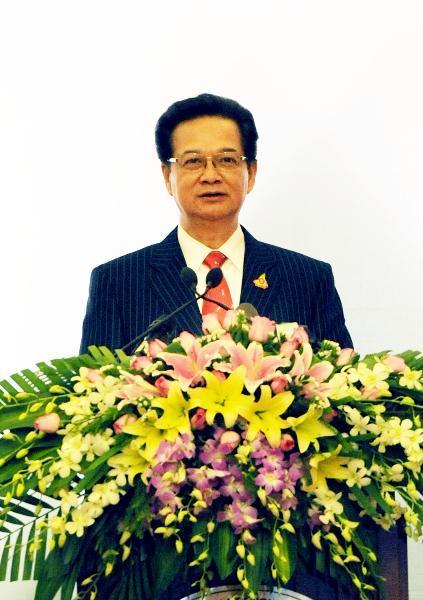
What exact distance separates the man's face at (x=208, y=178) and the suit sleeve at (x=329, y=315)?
0.80 feet

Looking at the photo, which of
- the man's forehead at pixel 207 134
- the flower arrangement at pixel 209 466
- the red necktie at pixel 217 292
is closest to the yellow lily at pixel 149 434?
the flower arrangement at pixel 209 466

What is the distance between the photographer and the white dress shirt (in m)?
1.97

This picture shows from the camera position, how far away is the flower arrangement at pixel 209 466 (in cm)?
94

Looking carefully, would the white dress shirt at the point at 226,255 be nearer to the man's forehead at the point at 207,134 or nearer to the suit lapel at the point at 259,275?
the suit lapel at the point at 259,275

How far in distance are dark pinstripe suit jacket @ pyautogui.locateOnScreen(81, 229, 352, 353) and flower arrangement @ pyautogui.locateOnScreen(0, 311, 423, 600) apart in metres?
0.83

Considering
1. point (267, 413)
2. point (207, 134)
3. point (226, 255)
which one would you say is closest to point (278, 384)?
point (267, 413)

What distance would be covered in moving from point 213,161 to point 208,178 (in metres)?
0.05

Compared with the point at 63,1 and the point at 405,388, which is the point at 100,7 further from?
the point at 405,388

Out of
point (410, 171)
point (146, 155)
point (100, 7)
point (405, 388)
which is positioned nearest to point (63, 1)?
point (100, 7)

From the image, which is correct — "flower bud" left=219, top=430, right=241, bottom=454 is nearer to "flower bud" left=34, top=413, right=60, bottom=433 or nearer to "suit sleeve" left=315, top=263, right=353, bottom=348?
"flower bud" left=34, top=413, right=60, bottom=433

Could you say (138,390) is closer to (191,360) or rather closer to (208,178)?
(191,360)

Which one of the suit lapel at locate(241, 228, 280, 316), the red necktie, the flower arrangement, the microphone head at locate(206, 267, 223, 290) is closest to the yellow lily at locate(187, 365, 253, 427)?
the flower arrangement

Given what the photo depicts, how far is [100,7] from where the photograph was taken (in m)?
2.39

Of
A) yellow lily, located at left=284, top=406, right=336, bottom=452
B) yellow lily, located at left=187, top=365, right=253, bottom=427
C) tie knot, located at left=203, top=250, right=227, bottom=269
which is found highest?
tie knot, located at left=203, top=250, right=227, bottom=269
